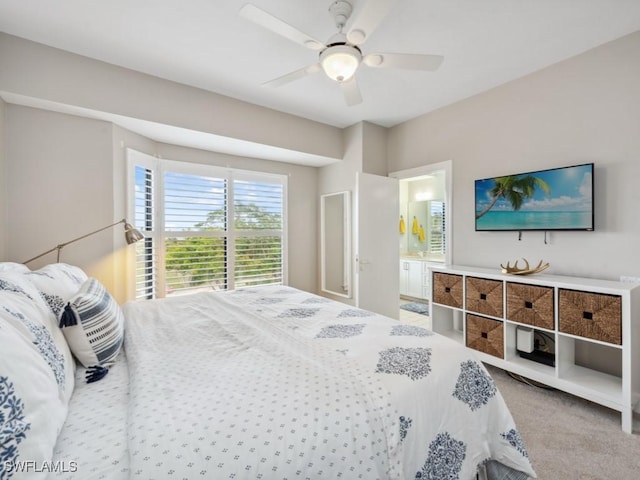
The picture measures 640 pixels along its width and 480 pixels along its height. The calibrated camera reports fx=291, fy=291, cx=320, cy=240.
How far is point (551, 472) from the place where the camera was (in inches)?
61.5

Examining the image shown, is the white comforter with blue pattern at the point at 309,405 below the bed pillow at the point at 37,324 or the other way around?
below

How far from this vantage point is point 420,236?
5.96 meters

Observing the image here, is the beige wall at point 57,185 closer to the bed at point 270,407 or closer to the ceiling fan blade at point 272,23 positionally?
the bed at point 270,407

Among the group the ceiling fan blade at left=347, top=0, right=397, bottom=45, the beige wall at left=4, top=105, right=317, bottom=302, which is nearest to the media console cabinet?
the ceiling fan blade at left=347, top=0, right=397, bottom=45

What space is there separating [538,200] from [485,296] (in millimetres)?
963

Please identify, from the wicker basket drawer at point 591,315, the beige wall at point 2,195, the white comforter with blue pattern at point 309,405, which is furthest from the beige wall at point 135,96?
the wicker basket drawer at point 591,315

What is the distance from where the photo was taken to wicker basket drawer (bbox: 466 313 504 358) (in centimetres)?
253

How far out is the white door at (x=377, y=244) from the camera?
337 cm

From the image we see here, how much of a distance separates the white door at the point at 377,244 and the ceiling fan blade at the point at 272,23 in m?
1.80

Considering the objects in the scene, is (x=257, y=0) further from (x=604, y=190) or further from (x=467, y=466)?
(x=604, y=190)

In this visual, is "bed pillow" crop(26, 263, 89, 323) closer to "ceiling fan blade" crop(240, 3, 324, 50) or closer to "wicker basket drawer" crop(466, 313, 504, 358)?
"ceiling fan blade" crop(240, 3, 324, 50)

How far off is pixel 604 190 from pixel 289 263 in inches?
132

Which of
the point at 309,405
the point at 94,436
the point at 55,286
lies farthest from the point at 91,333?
the point at 309,405

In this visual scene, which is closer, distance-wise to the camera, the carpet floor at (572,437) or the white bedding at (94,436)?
the white bedding at (94,436)
